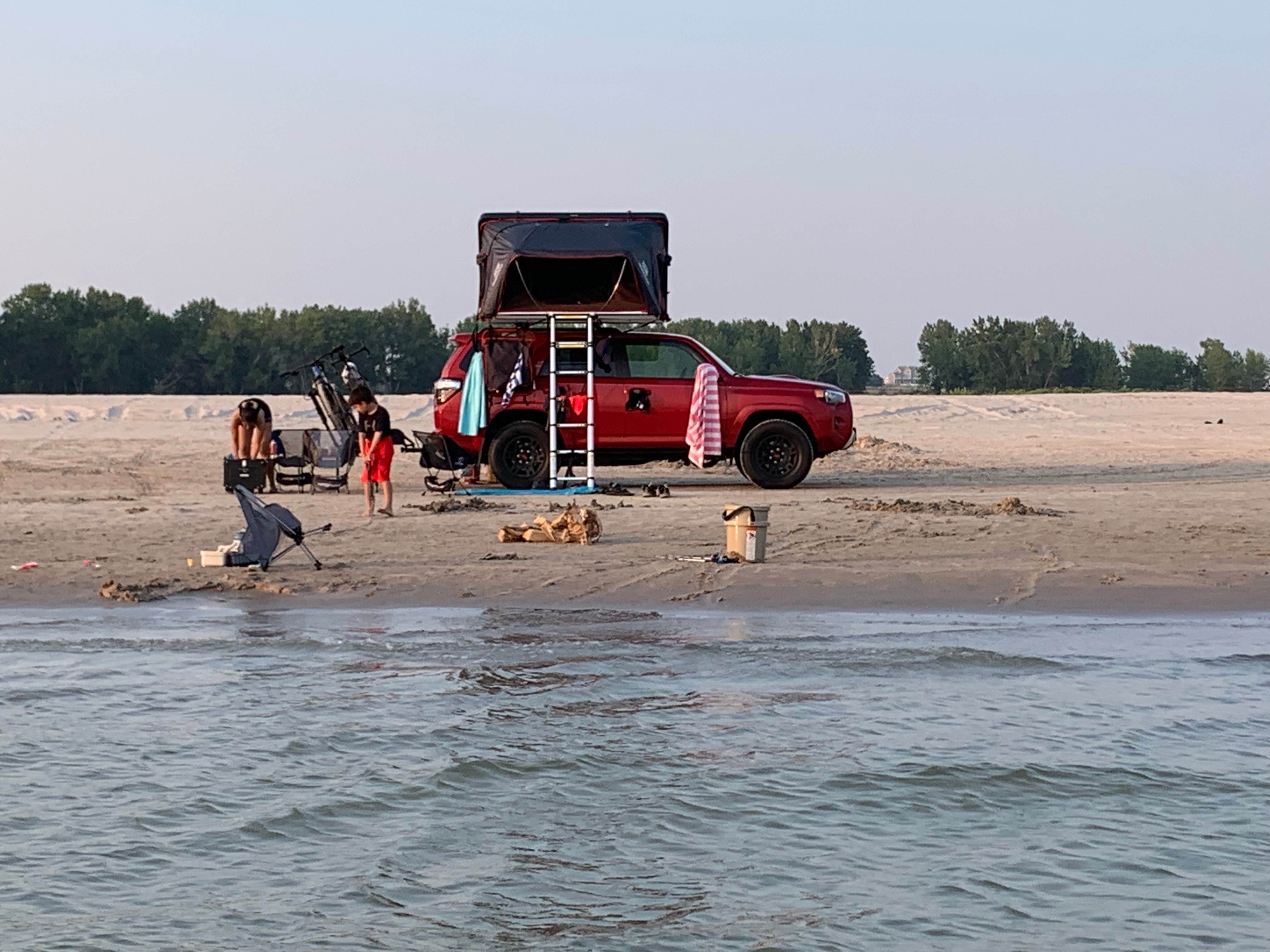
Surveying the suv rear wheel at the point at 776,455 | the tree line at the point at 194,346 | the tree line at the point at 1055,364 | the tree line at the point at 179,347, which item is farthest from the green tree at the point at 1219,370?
the suv rear wheel at the point at 776,455

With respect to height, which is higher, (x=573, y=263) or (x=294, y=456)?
(x=573, y=263)

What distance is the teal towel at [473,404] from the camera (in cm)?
1819

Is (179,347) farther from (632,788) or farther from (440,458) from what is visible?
(632,788)

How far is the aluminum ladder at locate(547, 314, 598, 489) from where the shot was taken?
58.9ft

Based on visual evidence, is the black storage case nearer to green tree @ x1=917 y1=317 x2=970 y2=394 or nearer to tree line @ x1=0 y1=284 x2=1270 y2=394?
tree line @ x1=0 y1=284 x2=1270 y2=394

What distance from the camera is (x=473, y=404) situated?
59.8ft

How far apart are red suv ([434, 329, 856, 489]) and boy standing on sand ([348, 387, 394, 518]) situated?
104 inches

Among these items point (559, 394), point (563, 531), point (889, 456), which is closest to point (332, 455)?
point (559, 394)

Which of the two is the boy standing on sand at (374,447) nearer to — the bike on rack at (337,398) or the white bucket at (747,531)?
the bike on rack at (337,398)

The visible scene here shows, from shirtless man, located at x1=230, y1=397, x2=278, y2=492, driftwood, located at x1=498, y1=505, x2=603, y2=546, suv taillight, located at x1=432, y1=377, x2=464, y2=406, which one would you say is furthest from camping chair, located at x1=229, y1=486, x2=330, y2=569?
shirtless man, located at x1=230, y1=397, x2=278, y2=492

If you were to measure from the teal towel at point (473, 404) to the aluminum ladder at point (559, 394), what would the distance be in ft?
2.47

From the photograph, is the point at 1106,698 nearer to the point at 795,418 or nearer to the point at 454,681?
the point at 454,681

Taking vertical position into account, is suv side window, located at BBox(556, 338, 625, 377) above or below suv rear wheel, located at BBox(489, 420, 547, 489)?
above

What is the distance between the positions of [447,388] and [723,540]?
512 centimetres
